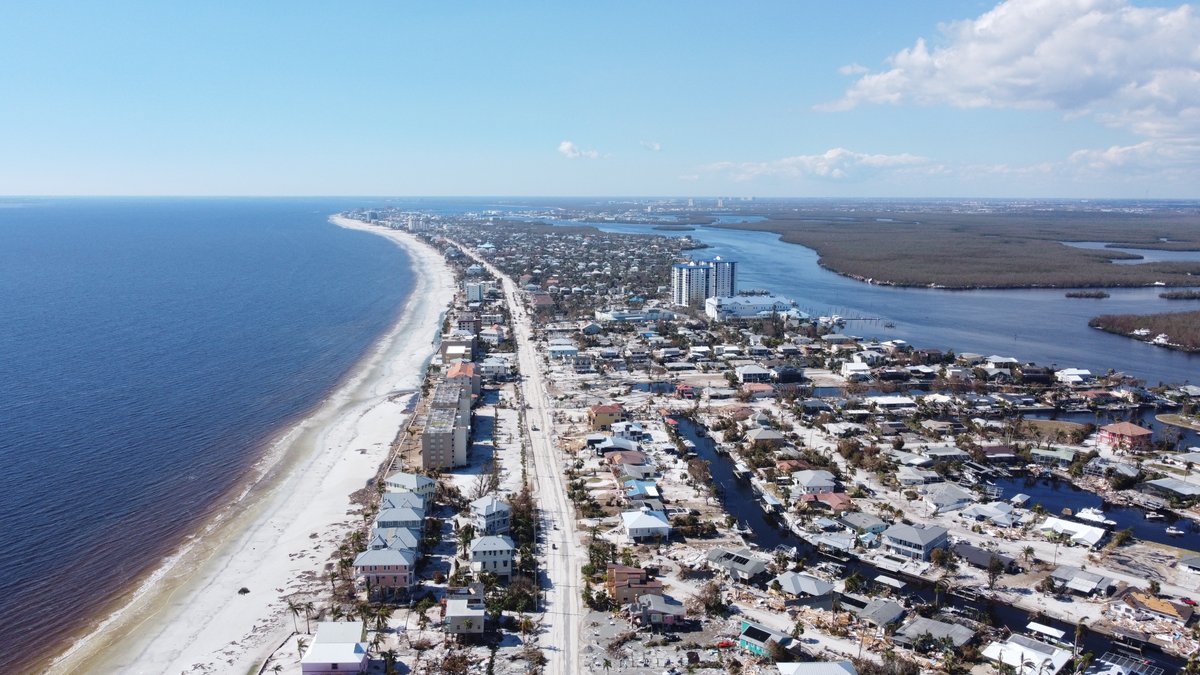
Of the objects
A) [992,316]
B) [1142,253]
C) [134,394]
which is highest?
[1142,253]

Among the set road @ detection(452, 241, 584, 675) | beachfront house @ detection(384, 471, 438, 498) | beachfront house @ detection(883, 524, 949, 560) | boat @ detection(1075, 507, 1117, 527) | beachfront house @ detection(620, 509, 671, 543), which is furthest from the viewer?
beachfront house @ detection(384, 471, 438, 498)

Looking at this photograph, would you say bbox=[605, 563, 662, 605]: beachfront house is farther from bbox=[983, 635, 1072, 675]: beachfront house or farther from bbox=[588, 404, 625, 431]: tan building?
bbox=[588, 404, 625, 431]: tan building

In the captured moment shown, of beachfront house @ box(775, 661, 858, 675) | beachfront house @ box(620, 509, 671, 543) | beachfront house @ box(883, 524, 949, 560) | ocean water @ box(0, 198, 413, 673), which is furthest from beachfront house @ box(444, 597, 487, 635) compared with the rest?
beachfront house @ box(883, 524, 949, 560)

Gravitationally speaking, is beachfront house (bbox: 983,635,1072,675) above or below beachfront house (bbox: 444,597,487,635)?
below

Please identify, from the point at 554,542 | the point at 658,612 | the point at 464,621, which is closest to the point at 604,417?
the point at 554,542

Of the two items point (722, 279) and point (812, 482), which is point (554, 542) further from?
point (722, 279)

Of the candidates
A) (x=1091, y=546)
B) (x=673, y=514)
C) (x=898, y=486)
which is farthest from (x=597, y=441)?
(x=1091, y=546)

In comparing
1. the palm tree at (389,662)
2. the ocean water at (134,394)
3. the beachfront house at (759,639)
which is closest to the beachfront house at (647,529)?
the beachfront house at (759,639)
